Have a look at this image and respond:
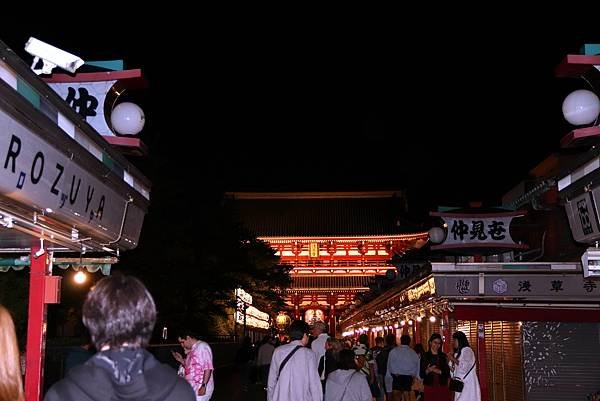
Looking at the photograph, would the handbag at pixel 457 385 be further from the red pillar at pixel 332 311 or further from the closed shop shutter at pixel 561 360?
the red pillar at pixel 332 311

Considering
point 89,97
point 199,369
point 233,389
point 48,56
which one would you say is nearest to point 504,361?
point 199,369

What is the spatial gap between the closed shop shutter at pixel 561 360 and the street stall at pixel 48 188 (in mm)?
9420

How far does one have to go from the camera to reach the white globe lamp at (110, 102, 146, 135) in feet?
23.0

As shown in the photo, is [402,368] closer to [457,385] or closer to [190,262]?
[457,385]

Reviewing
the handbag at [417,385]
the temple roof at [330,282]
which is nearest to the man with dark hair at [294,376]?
the handbag at [417,385]

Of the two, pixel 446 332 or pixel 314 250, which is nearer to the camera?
pixel 446 332

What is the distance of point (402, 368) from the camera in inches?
568

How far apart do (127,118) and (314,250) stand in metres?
45.3

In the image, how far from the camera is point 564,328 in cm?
1402

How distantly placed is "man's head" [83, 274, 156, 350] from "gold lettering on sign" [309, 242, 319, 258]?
4917 cm

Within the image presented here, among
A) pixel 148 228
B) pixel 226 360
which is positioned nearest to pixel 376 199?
pixel 226 360

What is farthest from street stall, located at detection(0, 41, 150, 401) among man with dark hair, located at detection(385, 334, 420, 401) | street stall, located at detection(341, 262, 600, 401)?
man with dark hair, located at detection(385, 334, 420, 401)

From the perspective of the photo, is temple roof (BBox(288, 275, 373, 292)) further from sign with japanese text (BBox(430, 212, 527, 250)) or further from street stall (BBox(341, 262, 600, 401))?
street stall (BBox(341, 262, 600, 401))

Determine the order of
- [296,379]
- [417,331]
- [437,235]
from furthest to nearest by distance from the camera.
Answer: [417,331] < [437,235] < [296,379]
